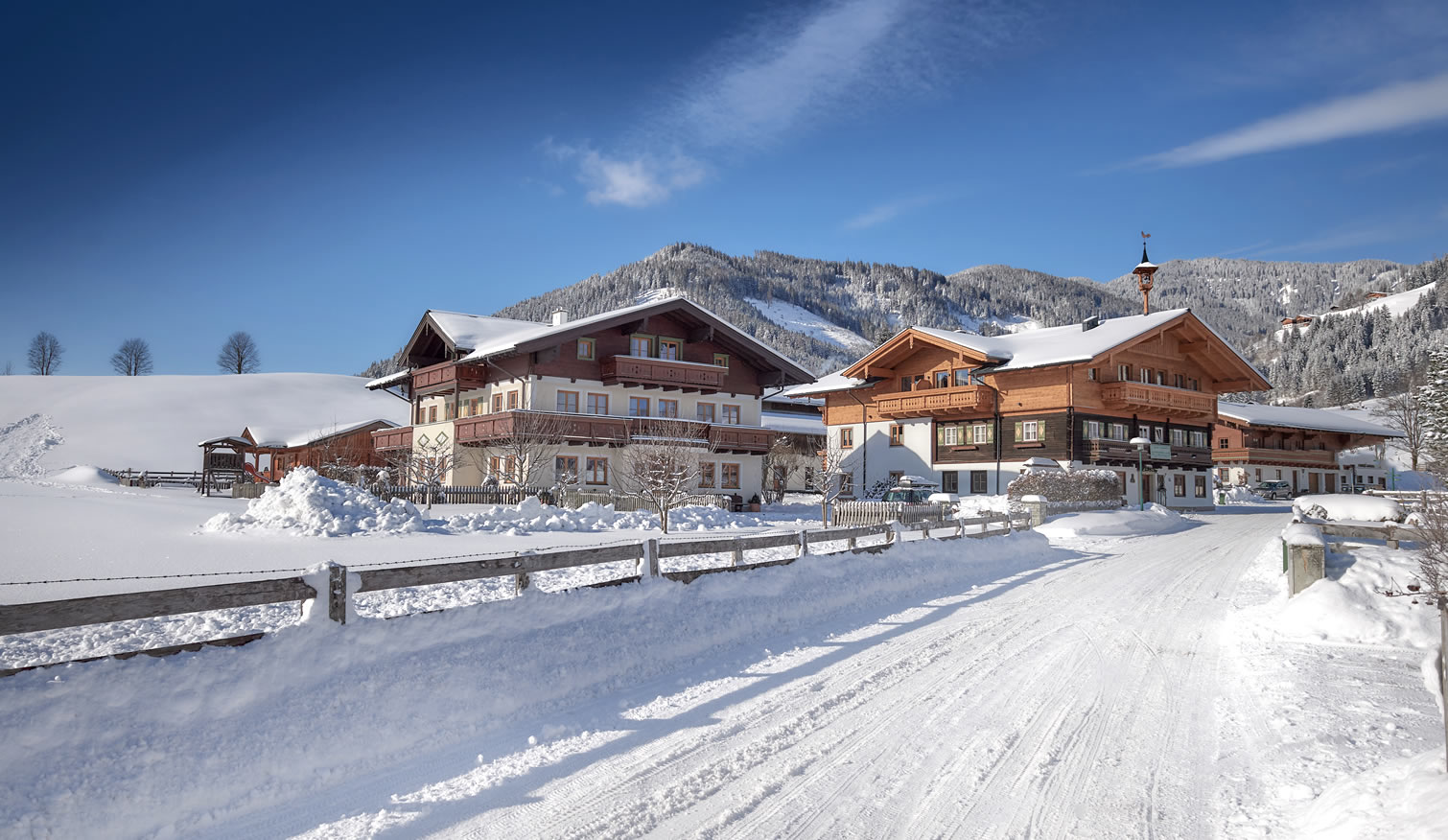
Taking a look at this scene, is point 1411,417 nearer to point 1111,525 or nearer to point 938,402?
point 938,402

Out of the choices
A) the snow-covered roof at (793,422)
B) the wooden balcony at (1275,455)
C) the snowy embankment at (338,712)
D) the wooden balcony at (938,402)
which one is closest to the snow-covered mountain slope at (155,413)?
the snow-covered roof at (793,422)

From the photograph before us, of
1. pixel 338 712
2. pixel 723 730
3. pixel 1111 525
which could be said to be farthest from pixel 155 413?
pixel 723 730

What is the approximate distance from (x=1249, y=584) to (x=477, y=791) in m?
16.3

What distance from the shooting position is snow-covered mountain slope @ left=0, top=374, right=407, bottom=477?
75.6 meters

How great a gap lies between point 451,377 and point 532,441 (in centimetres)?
989

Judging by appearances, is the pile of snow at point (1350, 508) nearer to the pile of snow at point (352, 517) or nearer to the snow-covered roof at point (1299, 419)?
the pile of snow at point (352, 517)

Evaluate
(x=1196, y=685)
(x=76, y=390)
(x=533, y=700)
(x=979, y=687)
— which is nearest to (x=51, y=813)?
(x=533, y=700)

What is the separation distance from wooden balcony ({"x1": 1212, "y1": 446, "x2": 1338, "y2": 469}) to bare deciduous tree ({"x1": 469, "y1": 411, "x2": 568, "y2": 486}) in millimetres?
54691

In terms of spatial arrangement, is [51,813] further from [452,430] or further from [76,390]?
[76,390]

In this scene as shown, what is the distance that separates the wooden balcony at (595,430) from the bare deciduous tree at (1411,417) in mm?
61289

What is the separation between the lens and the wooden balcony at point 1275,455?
6800 centimetres

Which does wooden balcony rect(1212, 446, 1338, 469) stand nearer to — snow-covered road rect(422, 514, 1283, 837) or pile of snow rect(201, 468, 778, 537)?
pile of snow rect(201, 468, 778, 537)

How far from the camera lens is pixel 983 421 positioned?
1882 inches

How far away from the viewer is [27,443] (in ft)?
253
